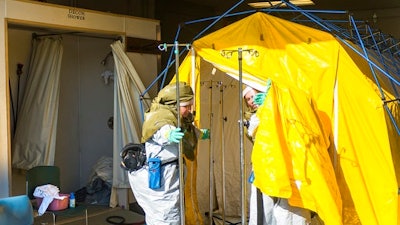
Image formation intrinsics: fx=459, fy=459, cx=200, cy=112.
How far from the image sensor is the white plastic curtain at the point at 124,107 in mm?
4488

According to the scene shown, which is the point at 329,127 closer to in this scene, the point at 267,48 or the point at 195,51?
the point at 267,48

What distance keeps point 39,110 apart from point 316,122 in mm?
2823

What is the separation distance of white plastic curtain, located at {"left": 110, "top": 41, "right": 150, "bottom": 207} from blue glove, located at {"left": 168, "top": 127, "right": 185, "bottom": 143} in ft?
5.56

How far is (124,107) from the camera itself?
450 cm

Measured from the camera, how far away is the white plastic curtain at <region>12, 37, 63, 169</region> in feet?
14.6

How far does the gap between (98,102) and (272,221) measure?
2934 millimetres

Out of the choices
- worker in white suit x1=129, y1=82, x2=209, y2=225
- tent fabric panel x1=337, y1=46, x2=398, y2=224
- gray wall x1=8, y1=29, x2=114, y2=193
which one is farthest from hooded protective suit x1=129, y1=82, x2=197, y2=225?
gray wall x1=8, y1=29, x2=114, y2=193

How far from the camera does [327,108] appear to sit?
128 inches

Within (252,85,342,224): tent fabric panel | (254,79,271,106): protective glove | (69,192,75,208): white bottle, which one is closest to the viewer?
(252,85,342,224): tent fabric panel

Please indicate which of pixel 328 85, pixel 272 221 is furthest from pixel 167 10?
pixel 272 221

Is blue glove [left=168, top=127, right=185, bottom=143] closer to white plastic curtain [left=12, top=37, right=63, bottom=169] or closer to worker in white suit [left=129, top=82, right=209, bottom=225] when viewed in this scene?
worker in white suit [left=129, top=82, right=209, bottom=225]

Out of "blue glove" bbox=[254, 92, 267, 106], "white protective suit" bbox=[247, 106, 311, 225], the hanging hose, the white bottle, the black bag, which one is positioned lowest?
the hanging hose

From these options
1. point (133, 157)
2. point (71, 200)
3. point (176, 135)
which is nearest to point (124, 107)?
point (71, 200)

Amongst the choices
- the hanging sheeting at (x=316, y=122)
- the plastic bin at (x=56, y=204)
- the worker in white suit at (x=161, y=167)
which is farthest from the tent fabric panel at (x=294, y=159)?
the plastic bin at (x=56, y=204)
